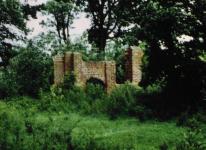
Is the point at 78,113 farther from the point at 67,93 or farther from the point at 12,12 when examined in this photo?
the point at 12,12

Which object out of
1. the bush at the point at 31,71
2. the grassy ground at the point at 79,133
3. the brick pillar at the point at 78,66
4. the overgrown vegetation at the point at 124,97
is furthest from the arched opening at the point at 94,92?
the grassy ground at the point at 79,133

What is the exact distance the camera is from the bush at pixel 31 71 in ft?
86.7

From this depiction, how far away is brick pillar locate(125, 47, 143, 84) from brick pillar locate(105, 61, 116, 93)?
74 cm

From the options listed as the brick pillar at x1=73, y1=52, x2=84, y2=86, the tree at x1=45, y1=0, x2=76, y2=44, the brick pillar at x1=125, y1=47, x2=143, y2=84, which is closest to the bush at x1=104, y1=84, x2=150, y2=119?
the brick pillar at x1=125, y1=47, x2=143, y2=84

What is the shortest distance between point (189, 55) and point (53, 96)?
268 inches

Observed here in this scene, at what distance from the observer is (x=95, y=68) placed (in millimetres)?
27734

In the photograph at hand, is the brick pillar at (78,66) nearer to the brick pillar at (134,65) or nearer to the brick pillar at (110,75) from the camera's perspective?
the brick pillar at (110,75)

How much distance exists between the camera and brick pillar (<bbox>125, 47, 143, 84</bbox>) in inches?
1078

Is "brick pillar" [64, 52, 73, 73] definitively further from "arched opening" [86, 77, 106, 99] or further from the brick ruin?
"arched opening" [86, 77, 106, 99]

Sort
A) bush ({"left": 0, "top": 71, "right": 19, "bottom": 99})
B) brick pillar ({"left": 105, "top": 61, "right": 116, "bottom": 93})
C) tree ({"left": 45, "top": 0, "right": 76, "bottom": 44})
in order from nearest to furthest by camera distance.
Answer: bush ({"left": 0, "top": 71, "right": 19, "bottom": 99}) → brick pillar ({"left": 105, "top": 61, "right": 116, "bottom": 93}) → tree ({"left": 45, "top": 0, "right": 76, "bottom": 44})

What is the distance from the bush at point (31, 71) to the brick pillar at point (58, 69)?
54 cm

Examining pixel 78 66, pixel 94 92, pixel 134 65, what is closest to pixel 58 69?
pixel 78 66

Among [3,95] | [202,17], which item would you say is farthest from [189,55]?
[3,95]

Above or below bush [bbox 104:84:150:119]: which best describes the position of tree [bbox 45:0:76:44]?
above
